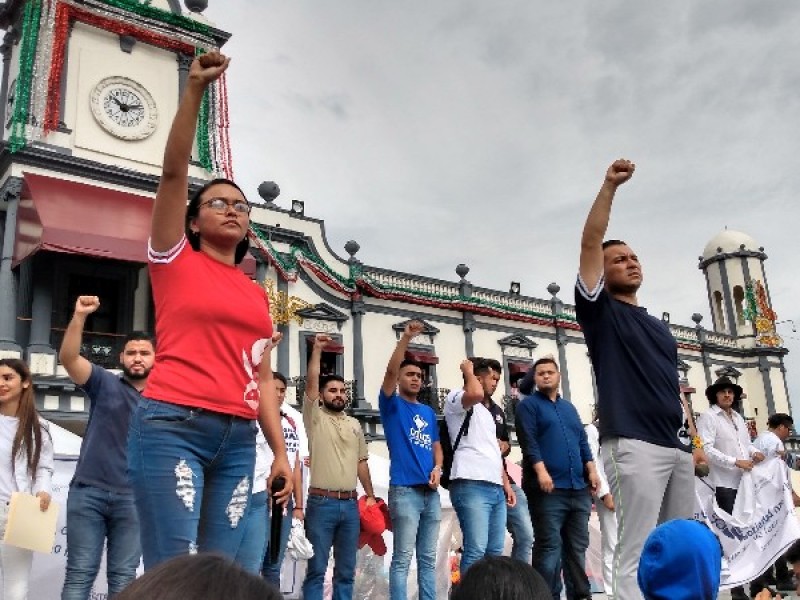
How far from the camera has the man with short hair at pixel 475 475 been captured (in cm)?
534

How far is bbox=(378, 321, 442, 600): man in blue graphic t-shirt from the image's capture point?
5418 mm

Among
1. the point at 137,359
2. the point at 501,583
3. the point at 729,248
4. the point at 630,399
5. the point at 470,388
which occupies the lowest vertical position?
the point at 501,583

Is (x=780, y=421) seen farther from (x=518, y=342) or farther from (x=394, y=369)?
(x=518, y=342)

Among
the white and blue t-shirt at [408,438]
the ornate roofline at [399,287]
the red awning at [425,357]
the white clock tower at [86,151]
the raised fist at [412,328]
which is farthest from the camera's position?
the red awning at [425,357]

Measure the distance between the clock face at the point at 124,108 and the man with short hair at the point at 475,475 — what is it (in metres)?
14.0

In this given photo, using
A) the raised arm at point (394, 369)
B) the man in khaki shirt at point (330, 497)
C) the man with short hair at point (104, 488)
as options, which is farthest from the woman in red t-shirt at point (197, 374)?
the raised arm at point (394, 369)

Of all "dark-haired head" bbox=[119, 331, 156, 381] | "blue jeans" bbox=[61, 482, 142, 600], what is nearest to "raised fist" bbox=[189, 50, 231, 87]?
"dark-haired head" bbox=[119, 331, 156, 381]

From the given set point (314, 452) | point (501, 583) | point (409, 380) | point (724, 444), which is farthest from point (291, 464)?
point (724, 444)

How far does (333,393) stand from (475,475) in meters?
1.29

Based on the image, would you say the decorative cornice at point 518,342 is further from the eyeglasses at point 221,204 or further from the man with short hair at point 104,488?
the eyeglasses at point 221,204

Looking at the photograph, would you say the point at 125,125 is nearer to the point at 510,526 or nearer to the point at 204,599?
the point at 510,526

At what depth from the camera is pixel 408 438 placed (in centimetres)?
563

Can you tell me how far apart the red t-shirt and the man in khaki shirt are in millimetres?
2376

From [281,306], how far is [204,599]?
1892 cm
